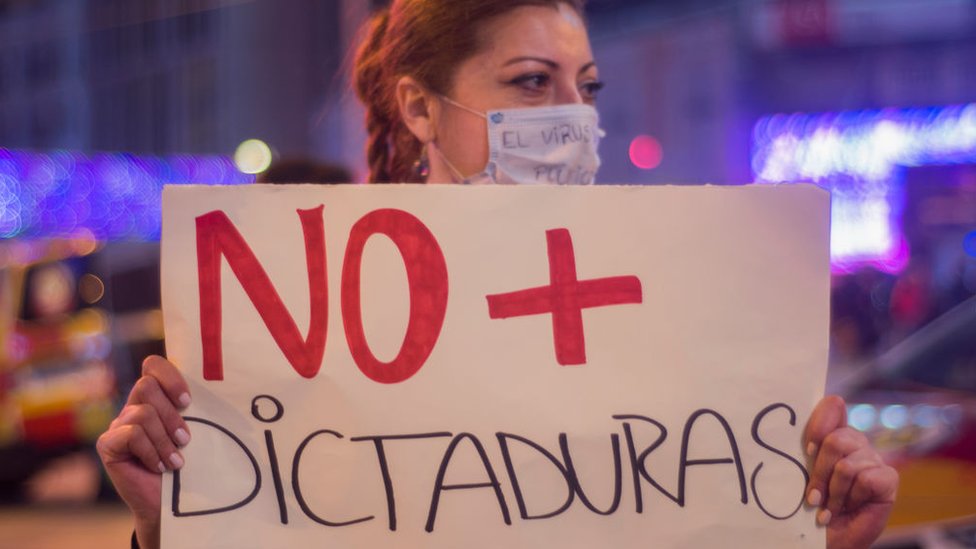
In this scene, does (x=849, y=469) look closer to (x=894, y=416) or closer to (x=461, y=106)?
(x=461, y=106)

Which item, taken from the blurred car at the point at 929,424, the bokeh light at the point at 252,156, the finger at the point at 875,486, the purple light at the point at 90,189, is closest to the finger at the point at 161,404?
the finger at the point at 875,486

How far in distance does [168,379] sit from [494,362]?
48 centimetres

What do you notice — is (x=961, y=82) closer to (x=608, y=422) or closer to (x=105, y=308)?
(x=105, y=308)

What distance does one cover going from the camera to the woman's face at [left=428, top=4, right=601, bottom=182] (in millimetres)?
2229

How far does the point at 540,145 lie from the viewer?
7.49 feet

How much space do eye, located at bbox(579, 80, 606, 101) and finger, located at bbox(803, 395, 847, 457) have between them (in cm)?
80

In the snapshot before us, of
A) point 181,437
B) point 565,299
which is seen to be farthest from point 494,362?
point 181,437

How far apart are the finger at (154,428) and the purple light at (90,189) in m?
22.5

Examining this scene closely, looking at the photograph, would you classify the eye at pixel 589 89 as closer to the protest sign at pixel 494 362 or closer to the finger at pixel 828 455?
the protest sign at pixel 494 362

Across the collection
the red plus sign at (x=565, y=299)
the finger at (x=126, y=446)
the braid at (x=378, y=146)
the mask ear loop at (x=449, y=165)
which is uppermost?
the braid at (x=378, y=146)

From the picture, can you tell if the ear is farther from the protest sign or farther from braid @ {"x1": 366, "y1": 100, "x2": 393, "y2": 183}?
the protest sign

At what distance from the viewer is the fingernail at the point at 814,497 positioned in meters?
1.81

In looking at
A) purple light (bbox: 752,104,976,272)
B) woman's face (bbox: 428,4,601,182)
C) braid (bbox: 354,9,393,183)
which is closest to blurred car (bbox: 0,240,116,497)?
braid (bbox: 354,9,393,183)

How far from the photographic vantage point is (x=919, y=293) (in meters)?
20.7
